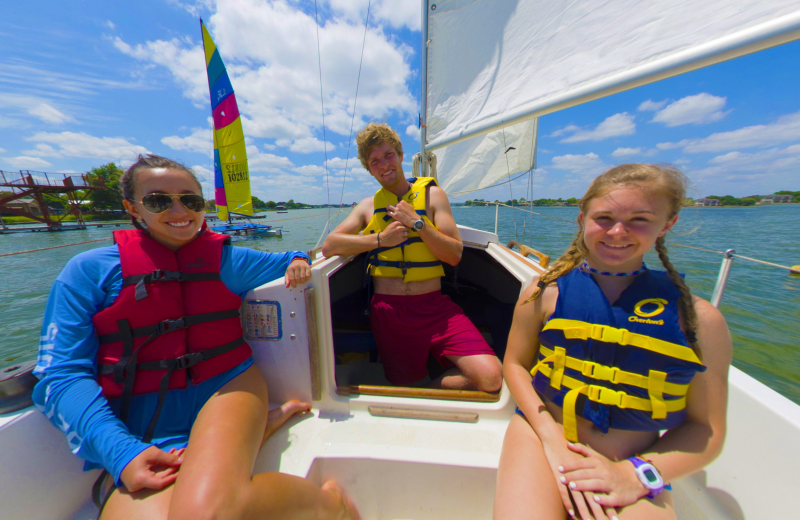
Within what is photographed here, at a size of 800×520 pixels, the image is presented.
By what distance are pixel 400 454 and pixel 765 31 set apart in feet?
6.85

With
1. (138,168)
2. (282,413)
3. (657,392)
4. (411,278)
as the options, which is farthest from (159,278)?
(657,392)

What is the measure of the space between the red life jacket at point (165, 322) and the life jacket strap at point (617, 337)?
138cm

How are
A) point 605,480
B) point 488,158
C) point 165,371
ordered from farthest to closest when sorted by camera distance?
point 488,158 → point 165,371 → point 605,480

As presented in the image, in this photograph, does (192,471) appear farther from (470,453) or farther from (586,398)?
(586,398)

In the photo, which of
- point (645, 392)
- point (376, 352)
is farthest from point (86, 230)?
point (645, 392)

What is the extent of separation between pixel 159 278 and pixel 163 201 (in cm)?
33

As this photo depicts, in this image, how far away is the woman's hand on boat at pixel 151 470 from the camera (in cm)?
94

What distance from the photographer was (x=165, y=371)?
120cm

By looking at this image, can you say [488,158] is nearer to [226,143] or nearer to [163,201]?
[163,201]

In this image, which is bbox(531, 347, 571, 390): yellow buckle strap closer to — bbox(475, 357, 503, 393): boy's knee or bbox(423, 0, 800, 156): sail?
bbox(475, 357, 503, 393): boy's knee

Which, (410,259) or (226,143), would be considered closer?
(410,259)

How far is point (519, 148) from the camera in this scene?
167 inches

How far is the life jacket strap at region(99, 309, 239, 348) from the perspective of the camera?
1168 millimetres

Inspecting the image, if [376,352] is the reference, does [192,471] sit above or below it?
above
